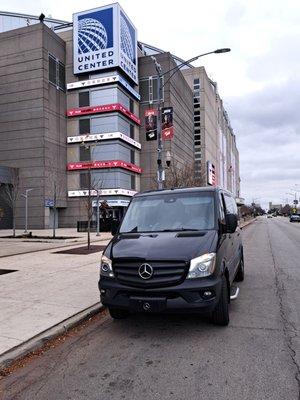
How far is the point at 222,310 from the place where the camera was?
5730mm

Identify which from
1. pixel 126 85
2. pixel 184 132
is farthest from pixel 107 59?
pixel 184 132

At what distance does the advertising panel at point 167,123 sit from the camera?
61.3ft

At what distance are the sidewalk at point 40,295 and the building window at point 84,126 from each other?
39.8m

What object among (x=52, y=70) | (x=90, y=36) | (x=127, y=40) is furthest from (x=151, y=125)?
(x=127, y=40)

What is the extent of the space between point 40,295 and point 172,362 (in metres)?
4.12

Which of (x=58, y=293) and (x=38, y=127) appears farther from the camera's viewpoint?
(x=38, y=127)

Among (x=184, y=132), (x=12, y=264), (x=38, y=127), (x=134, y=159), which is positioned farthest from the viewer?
(x=184, y=132)

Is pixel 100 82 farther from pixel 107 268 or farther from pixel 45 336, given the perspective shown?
pixel 45 336

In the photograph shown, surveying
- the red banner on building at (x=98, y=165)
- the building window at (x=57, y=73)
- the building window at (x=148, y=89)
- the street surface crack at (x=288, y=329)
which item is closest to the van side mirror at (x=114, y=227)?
the street surface crack at (x=288, y=329)

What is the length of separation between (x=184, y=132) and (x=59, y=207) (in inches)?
1161

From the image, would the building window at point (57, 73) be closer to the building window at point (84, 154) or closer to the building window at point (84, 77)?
the building window at point (84, 77)

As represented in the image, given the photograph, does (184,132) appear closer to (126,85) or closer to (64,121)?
(126,85)

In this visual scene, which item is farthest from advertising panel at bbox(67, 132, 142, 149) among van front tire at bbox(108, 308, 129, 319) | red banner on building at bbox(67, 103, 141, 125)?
van front tire at bbox(108, 308, 129, 319)

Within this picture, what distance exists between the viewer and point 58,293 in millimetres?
8164
